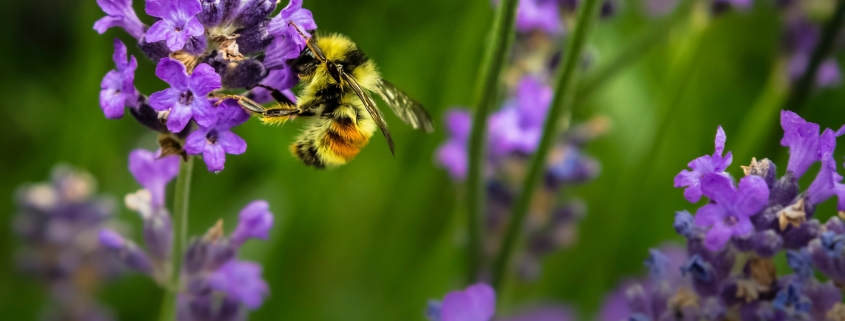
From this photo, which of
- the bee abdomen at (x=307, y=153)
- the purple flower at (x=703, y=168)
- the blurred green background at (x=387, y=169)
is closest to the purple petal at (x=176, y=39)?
the bee abdomen at (x=307, y=153)

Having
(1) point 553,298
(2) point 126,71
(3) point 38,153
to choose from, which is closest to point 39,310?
(3) point 38,153

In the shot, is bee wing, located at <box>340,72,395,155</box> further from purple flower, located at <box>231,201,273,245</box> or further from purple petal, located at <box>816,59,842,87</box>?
purple petal, located at <box>816,59,842,87</box>

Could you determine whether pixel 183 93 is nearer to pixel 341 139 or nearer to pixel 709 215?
pixel 341 139

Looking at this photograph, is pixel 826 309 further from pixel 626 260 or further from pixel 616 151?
pixel 616 151

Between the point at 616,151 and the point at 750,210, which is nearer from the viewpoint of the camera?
the point at 750,210

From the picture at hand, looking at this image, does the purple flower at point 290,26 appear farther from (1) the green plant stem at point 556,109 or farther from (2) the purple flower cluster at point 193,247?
(1) the green plant stem at point 556,109
